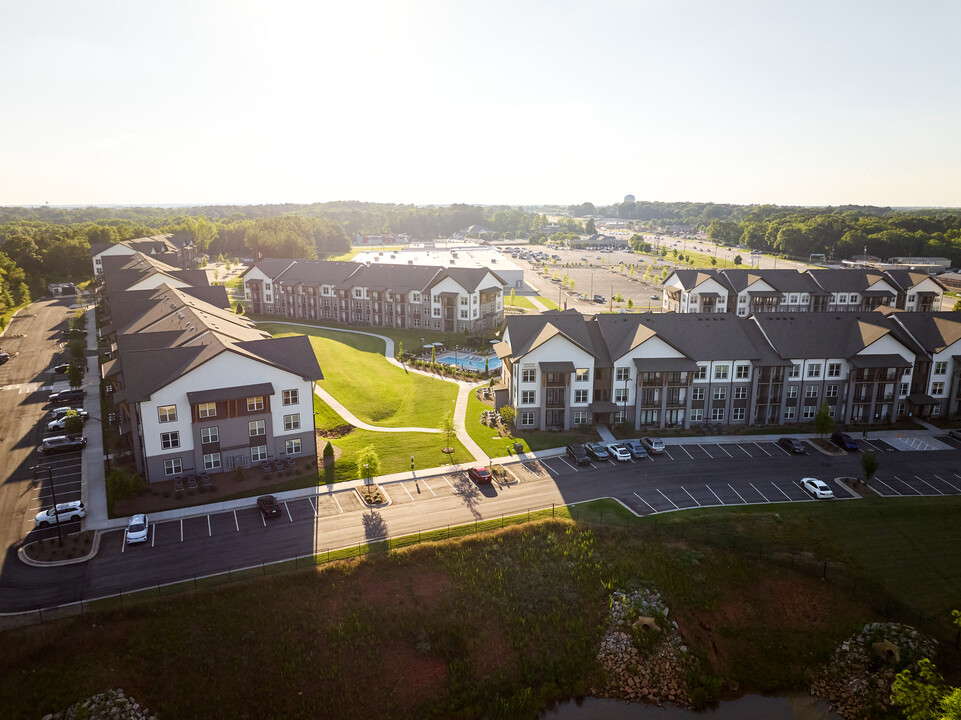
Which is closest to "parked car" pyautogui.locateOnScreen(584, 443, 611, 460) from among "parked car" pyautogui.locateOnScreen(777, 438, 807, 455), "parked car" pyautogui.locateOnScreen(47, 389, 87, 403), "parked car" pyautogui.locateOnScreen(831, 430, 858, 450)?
"parked car" pyautogui.locateOnScreen(777, 438, 807, 455)

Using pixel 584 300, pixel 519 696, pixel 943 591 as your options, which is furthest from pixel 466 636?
pixel 584 300

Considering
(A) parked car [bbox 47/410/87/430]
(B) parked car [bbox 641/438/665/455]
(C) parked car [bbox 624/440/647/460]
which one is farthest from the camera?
(A) parked car [bbox 47/410/87/430]

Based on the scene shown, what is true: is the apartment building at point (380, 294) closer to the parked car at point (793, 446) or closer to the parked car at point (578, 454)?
the parked car at point (578, 454)

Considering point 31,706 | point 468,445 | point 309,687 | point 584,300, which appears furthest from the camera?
point 584,300

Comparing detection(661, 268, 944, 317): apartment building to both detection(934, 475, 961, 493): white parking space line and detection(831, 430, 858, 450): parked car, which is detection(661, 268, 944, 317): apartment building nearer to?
detection(831, 430, 858, 450): parked car

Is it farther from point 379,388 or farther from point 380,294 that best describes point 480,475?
point 380,294

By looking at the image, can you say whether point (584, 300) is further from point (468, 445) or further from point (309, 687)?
point (309, 687)
